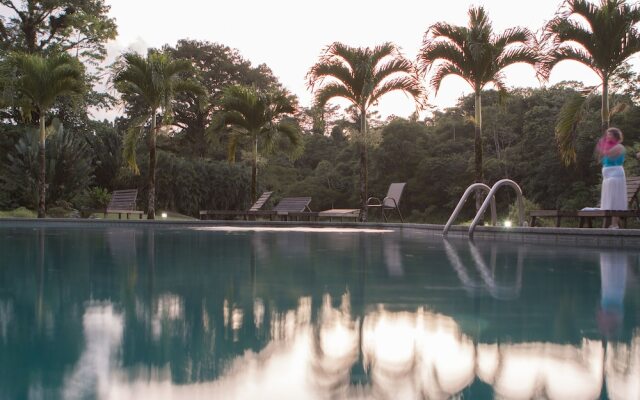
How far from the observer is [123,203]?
63.5 ft

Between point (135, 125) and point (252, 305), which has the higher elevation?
point (135, 125)

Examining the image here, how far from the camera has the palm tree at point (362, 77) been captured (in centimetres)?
1756

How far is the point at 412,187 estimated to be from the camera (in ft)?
107

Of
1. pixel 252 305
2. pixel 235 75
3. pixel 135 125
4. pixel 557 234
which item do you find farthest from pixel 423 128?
pixel 252 305

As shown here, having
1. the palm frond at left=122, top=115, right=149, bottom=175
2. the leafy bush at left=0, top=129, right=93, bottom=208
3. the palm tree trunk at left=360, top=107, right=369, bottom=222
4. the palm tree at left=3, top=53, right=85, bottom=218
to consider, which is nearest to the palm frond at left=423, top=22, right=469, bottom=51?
the palm tree trunk at left=360, top=107, right=369, bottom=222

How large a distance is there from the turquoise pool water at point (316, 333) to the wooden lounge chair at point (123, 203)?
13532 millimetres

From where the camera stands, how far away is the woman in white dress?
32.4ft

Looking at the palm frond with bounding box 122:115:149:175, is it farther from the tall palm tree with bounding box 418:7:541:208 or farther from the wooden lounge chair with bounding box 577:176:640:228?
the wooden lounge chair with bounding box 577:176:640:228

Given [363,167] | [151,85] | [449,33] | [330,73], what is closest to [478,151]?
[449,33]

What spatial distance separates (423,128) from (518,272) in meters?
28.9

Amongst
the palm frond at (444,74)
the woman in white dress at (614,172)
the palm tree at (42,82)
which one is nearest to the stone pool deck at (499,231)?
the woman in white dress at (614,172)

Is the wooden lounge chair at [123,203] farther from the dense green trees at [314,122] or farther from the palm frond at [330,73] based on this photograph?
the palm frond at [330,73]

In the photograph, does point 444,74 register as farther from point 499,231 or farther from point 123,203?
point 123,203

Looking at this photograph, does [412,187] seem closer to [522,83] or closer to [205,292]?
[522,83]
